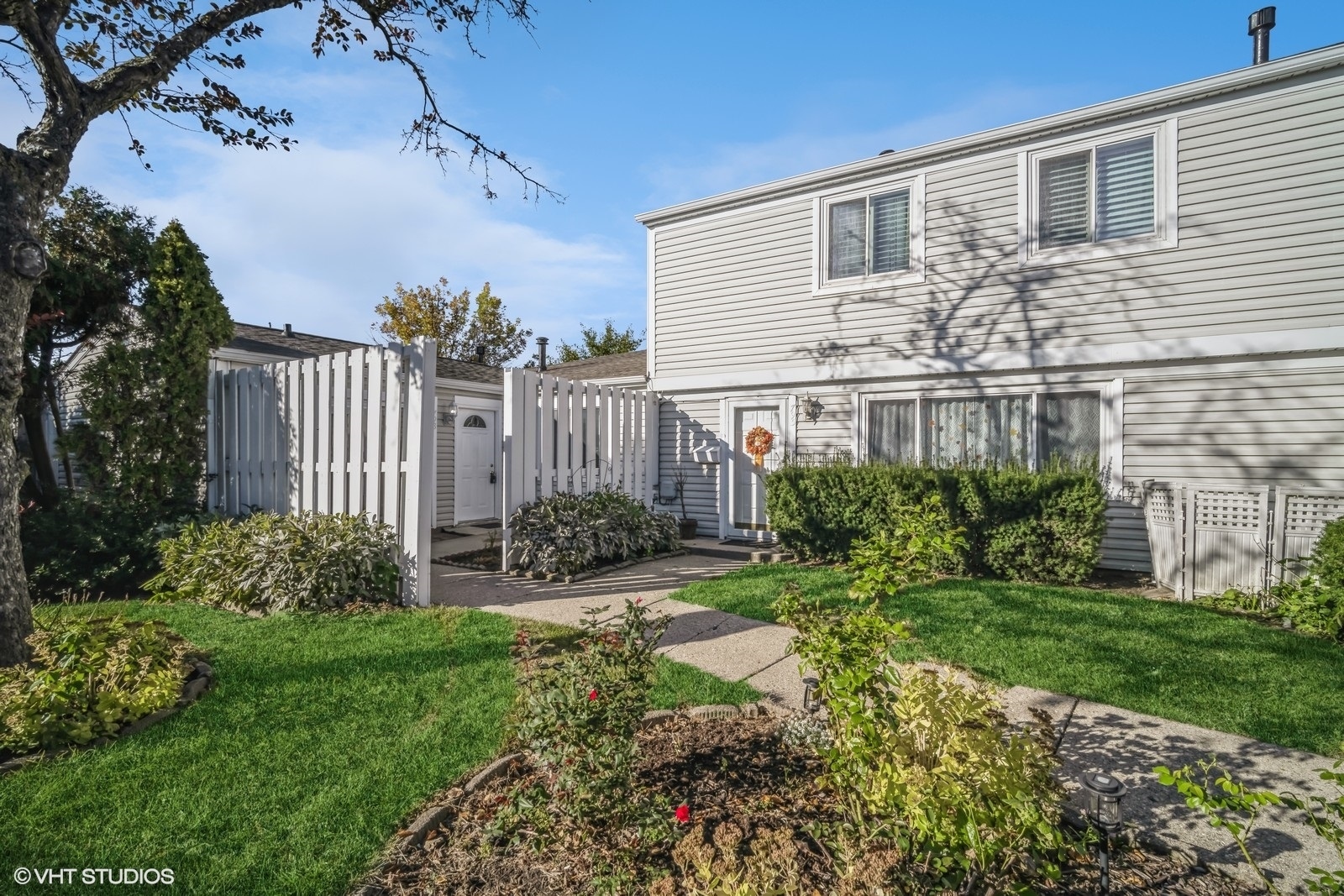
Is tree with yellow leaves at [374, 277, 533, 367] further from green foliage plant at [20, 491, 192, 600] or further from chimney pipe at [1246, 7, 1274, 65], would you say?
chimney pipe at [1246, 7, 1274, 65]

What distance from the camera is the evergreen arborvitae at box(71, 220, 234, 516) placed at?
7035 mm

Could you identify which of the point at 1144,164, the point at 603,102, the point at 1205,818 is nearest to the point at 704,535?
the point at 603,102

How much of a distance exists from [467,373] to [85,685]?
9.68 metres

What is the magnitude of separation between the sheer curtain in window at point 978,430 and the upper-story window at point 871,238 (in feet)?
5.75

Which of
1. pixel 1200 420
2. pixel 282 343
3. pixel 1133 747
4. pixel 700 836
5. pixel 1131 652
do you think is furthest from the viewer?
pixel 282 343

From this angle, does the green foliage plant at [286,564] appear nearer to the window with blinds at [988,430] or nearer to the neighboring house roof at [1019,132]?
the window with blinds at [988,430]

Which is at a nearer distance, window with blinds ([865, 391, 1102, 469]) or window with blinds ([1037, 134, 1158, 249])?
window with blinds ([1037, 134, 1158, 249])

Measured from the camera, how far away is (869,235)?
8.73 m

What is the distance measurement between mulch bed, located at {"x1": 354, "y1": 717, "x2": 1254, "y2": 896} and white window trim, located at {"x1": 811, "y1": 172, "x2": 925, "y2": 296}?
7146 millimetres

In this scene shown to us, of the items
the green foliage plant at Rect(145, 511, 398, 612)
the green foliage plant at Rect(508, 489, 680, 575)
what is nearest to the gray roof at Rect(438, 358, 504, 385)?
the green foliage plant at Rect(508, 489, 680, 575)

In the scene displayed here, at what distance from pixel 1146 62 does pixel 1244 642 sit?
713 centimetres

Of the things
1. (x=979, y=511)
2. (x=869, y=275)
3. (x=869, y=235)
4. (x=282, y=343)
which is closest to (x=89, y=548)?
(x=282, y=343)

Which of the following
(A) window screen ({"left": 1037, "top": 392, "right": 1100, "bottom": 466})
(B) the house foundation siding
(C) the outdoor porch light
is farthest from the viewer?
(C) the outdoor porch light

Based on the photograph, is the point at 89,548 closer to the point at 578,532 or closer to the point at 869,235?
the point at 578,532
